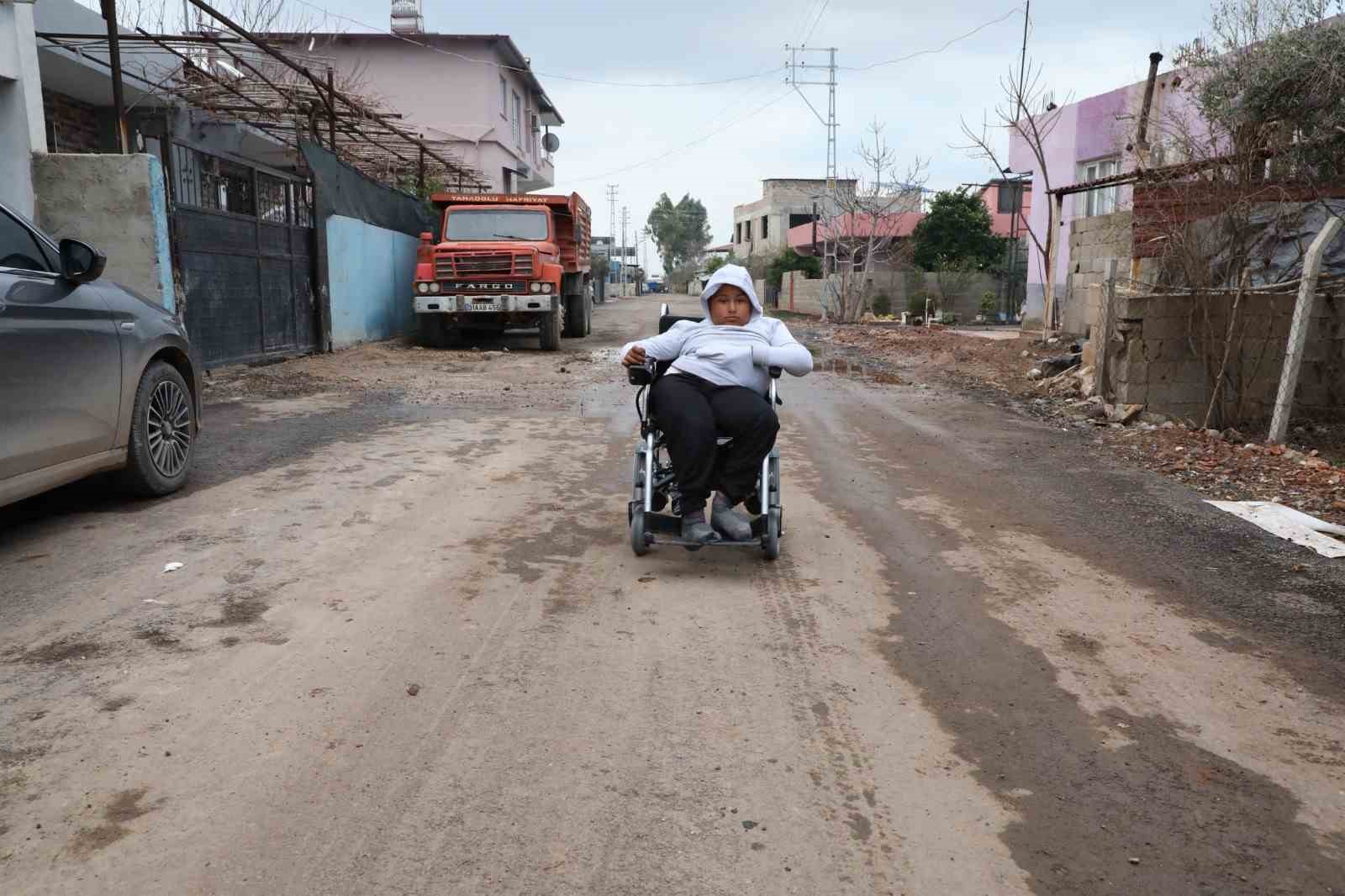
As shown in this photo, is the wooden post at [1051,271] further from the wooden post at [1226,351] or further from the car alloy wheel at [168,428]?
the car alloy wheel at [168,428]

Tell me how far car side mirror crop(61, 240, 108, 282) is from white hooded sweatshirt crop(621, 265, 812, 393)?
280cm

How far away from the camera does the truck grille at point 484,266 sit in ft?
58.2

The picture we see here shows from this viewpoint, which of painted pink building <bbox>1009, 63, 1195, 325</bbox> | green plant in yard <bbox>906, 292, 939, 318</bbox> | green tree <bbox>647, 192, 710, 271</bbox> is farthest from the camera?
green tree <bbox>647, 192, 710, 271</bbox>

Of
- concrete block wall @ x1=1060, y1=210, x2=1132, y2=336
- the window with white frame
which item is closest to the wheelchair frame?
concrete block wall @ x1=1060, y1=210, x2=1132, y2=336

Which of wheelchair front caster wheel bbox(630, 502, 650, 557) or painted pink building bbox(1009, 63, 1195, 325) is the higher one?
painted pink building bbox(1009, 63, 1195, 325)

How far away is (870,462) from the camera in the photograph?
789cm

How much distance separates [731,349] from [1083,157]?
2242 cm

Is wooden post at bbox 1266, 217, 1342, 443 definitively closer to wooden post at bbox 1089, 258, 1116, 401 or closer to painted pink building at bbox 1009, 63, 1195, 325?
wooden post at bbox 1089, 258, 1116, 401

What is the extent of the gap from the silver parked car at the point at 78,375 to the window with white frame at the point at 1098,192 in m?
19.1

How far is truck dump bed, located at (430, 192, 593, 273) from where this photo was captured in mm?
19219

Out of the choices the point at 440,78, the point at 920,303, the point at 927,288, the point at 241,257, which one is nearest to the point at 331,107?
the point at 241,257

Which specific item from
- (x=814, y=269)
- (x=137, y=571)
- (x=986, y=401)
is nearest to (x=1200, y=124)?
(x=986, y=401)

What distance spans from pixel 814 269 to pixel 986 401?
123 ft

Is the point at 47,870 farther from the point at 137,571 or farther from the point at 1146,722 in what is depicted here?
the point at 1146,722
